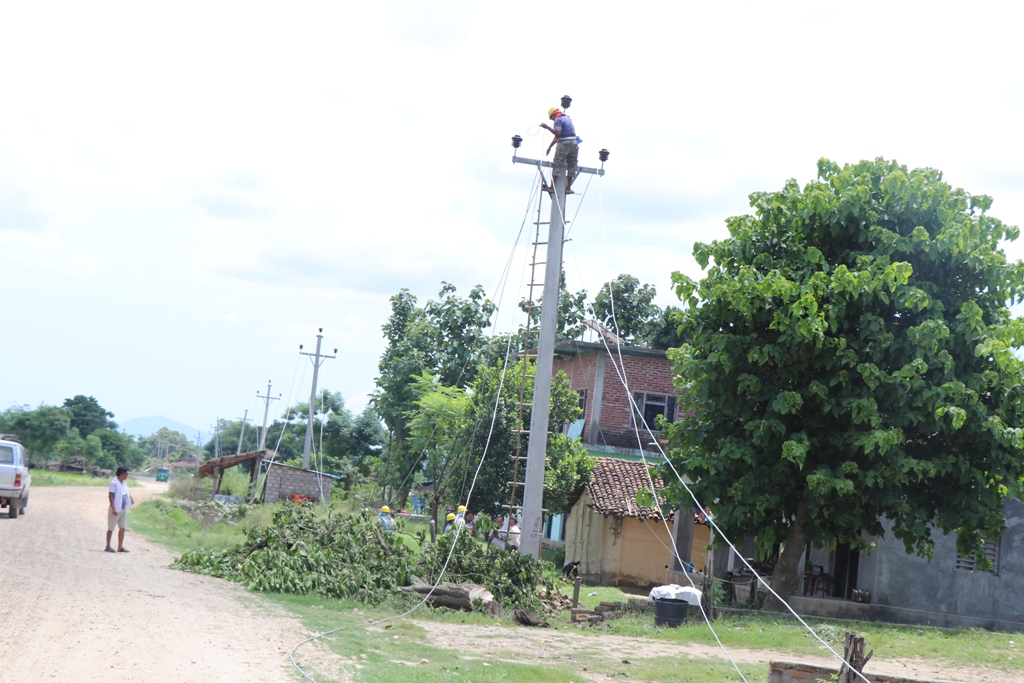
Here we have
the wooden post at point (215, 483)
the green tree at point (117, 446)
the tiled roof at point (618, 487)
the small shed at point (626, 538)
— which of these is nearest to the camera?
the tiled roof at point (618, 487)

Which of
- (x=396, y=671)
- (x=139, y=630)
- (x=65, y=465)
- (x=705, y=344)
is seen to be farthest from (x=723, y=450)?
(x=65, y=465)

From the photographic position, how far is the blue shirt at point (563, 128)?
1845 cm

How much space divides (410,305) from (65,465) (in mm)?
32173

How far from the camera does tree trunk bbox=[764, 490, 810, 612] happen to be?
62.2ft

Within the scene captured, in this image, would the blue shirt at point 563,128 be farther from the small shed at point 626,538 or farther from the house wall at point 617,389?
the house wall at point 617,389

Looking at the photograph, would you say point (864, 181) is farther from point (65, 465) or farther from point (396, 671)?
point (65, 465)

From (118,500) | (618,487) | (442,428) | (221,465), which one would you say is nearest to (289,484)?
(221,465)

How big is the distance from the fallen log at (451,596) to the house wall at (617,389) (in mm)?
18817

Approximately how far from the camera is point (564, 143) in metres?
18.4

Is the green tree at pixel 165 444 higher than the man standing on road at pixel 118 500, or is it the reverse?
the man standing on road at pixel 118 500

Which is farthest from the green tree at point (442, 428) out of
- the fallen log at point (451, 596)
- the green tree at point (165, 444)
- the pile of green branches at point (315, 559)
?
the green tree at point (165, 444)

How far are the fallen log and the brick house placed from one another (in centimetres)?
1852

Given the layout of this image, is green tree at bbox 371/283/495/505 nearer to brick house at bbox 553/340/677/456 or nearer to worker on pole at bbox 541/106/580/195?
brick house at bbox 553/340/677/456

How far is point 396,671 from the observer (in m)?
10.5
